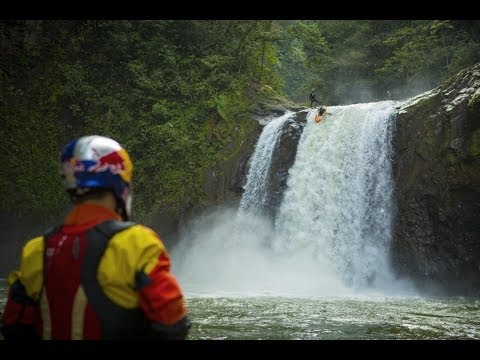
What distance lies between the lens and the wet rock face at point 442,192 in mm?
11203

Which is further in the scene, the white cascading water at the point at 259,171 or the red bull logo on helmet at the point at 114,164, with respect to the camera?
the white cascading water at the point at 259,171

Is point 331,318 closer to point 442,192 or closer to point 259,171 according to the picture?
point 442,192

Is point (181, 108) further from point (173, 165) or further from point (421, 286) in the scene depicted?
point (421, 286)

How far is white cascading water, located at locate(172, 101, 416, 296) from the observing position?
12.8m

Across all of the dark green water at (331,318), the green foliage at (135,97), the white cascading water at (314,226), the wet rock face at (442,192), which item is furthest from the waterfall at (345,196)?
the green foliage at (135,97)

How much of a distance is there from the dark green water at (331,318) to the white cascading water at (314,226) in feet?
6.24

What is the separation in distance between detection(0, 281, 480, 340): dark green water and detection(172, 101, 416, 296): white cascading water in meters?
1.90

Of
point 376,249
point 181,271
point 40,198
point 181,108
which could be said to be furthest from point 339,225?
point 40,198

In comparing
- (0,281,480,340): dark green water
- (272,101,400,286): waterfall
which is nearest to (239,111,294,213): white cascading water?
(272,101,400,286): waterfall

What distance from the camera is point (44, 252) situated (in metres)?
1.91

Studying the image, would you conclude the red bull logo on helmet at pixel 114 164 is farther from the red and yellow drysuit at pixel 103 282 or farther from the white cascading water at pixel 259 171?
the white cascading water at pixel 259 171

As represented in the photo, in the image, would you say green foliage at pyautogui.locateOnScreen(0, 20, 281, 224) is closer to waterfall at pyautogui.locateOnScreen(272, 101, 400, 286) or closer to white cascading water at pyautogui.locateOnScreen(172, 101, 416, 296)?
white cascading water at pyautogui.locateOnScreen(172, 101, 416, 296)

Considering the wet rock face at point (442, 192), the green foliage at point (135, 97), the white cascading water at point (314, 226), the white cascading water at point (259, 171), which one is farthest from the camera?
the green foliage at point (135, 97)
